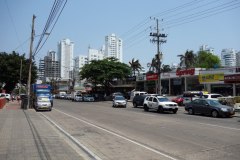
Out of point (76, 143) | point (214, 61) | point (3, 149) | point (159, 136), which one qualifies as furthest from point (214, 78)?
point (214, 61)

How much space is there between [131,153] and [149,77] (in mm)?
41641

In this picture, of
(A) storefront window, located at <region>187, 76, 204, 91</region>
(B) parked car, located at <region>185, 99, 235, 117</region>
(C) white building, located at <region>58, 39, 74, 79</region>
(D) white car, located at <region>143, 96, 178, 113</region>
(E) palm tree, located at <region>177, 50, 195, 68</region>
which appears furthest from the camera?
(C) white building, located at <region>58, 39, 74, 79</region>

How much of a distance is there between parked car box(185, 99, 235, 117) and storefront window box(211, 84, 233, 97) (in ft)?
54.3

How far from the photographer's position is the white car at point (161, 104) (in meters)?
20.2

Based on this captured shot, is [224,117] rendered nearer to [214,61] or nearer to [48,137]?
[48,137]

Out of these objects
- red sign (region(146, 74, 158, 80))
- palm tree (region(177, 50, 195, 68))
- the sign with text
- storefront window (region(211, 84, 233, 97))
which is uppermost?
palm tree (region(177, 50, 195, 68))

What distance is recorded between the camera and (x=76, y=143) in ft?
27.8

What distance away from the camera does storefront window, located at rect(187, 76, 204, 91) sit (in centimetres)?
3800

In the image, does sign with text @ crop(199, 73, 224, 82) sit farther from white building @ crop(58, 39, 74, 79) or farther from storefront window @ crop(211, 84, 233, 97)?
white building @ crop(58, 39, 74, 79)

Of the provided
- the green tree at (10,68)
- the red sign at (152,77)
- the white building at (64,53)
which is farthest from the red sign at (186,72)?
the white building at (64,53)

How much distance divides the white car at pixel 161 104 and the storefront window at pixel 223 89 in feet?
53.7

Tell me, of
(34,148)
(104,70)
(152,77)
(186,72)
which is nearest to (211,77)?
(186,72)

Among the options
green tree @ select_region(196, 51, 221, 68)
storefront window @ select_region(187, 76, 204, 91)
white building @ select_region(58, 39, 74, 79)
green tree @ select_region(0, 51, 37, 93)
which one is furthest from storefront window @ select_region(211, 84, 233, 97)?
white building @ select_region(58, 39, 74, 79)

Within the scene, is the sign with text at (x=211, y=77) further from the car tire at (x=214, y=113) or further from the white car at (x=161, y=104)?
the car tire at (x=214, y=113)
